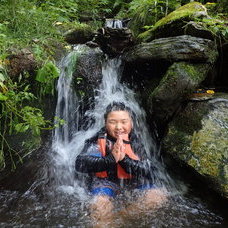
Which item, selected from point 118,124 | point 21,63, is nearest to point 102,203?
point 118,124

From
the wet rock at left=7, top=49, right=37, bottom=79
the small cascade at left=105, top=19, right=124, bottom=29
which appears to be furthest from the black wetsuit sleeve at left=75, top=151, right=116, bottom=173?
the small cascade at left=105, top=19, right=124, bottom=29

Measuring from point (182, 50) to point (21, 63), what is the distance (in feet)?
8.71

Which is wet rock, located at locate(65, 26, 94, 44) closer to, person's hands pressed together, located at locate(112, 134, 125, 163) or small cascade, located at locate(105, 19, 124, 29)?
small cascade, located at locate(105, 19, 124, 29)

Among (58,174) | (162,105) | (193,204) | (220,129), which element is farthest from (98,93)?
(193,204)

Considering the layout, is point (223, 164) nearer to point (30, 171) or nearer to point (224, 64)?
point (224, 64)

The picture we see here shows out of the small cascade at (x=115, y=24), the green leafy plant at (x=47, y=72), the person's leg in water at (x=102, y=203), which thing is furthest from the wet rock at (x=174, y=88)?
the small cascade at (x=115, y=24)

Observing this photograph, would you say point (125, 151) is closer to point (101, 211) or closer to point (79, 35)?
point (101, 211)

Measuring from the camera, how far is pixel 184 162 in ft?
10.4

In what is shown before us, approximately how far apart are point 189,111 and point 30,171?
2606 mm

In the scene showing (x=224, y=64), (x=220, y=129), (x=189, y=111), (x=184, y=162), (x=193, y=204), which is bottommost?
(x=193, y=204)

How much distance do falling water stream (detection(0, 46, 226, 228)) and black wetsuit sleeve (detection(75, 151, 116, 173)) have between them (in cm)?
39

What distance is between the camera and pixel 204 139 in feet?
10.5

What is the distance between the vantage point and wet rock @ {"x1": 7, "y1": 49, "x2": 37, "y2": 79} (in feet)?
12.0

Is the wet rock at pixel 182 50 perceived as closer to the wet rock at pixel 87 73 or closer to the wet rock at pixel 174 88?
the wet rock at pixel 174 88
